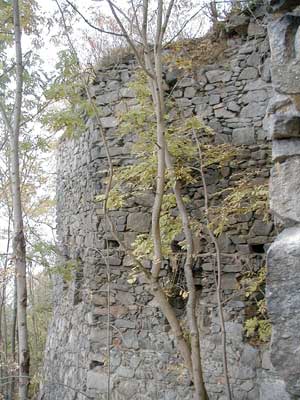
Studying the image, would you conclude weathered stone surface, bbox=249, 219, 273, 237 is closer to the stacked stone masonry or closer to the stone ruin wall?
the stone ruin wall

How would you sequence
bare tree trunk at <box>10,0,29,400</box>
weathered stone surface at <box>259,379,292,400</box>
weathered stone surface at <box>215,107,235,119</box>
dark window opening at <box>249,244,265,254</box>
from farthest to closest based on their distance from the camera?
weathered stone surface at <box>215,107,235,119</box> < dark window opening at <box>249,244,265,254</box> < weathered stone surface at <box>259,379,292,400</box> < bare tree trunk at <box>10,0,29,400</box>

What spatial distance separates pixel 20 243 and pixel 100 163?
1677mm

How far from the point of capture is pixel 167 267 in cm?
463

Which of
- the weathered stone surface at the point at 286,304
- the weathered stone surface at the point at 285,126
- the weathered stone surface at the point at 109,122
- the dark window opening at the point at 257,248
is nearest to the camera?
the weathered stone surface at the point at 286,304

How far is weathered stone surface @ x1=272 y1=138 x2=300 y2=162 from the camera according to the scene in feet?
4.44

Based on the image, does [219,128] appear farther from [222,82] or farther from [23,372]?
[23,372]

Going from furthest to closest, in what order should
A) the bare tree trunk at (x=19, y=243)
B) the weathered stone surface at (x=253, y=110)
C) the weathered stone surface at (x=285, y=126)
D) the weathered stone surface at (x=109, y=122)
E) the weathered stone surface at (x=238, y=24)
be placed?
the weathered stone surface at (x=109, y=122), the weathered stone surface at (x=238, y=24), the weathered stone surface at (x=253, y=110), the bare tree trunk at (x=19, y=243), the weathered stone surface at (x=285, y=126)

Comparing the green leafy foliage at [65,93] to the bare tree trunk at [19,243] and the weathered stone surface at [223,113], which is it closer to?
the bare tree trunk at [19,243]

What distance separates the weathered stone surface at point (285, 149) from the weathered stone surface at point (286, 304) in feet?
0.73

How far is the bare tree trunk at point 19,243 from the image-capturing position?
3.47 m

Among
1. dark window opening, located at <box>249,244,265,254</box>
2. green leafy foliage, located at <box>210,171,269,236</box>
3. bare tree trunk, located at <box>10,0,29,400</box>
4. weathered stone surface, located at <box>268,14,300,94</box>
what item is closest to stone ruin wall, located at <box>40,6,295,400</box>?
dark window opening, located at <box>249,244,265,254</box>

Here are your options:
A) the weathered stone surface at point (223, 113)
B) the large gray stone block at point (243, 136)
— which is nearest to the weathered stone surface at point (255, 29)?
the weathered stone surface at point (223, 113)

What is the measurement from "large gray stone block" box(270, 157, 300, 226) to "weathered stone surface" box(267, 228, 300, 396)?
0.05m

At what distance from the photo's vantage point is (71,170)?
19.6 ft
